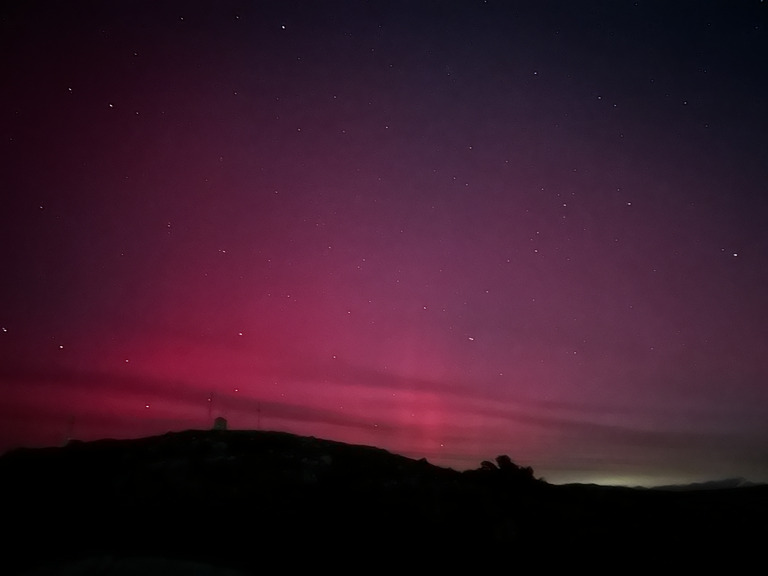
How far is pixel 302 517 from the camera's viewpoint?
700 inches

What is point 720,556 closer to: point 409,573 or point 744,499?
point 744,499

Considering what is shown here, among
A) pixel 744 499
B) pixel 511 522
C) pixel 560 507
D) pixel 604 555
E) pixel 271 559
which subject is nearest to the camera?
pixel 271 559

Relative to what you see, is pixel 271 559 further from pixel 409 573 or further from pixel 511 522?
pixel 511 522

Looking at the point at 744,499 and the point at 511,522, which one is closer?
the point at 511,522

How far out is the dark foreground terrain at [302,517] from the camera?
1582 centimetres

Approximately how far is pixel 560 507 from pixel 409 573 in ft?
23.8

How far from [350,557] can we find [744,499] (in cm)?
1895

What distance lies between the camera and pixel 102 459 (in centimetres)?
2047

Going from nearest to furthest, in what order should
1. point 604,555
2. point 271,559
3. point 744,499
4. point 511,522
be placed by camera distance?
point 271,559 → point 604,555 → point 511,522 → point 744,499

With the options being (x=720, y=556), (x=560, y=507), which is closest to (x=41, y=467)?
(x=560, y=507)

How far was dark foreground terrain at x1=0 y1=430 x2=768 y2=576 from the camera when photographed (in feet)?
51.9

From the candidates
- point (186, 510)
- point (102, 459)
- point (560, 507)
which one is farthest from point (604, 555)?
point (102, 459)

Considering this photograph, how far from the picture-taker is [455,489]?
19922 mm

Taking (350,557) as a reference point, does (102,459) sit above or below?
above
